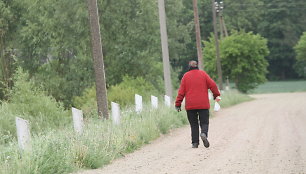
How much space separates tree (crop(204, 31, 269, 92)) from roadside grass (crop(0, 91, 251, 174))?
4263cm

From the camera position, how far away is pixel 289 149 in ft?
46.9

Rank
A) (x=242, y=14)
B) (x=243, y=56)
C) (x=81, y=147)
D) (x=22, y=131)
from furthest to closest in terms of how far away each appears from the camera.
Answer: (x=242, y=14) < (x=243, y=56) < (x=81, y=147) < (x=22, y=131)

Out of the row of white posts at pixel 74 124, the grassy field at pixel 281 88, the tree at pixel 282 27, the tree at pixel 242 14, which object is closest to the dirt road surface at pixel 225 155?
the row of white posts at pixel 74 124

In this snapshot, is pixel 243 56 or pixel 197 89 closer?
pixel 197 89

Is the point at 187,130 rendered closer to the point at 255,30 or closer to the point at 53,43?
the point at 53,43

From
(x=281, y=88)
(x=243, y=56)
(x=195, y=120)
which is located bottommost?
(x=281, y=88)

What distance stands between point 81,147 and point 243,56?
165 feet

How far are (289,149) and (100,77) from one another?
5737 millimetres

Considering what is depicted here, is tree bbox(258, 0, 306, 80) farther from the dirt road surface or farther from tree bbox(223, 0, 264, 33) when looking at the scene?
the dirt road surface

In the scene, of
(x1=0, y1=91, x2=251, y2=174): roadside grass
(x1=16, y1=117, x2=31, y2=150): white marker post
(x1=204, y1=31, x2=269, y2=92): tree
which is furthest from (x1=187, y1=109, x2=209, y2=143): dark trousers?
(x1=204, y1=31, x2=269, y2=92): tree

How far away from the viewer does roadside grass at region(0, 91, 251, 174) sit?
11.0 meters

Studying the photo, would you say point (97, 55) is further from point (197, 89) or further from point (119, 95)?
point (119, 95)

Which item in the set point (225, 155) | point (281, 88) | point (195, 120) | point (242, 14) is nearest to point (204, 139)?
point (195, 120)

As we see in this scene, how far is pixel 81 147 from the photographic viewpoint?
1270 cm
